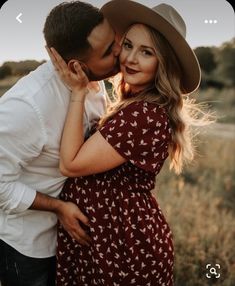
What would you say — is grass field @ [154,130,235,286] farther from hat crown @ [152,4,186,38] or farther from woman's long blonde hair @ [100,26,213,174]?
hat crown @ [152,4,186,38]

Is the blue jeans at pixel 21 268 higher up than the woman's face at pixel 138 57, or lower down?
lower down

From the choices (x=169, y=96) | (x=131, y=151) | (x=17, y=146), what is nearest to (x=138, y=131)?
(x=131, y=151)

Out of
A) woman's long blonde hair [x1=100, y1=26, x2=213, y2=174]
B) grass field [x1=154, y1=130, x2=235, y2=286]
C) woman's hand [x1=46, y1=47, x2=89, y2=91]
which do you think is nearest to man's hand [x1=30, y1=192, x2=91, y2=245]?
woman's long blonde hair [x1=100, y1=26, x2=213, y2=174]

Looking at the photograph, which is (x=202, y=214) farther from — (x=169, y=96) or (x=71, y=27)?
(x=71, y=27)

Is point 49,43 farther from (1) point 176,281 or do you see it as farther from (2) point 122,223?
(1) point 176,281

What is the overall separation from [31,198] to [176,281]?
5.65 ft

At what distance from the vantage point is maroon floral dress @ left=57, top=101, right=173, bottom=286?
2359 mm

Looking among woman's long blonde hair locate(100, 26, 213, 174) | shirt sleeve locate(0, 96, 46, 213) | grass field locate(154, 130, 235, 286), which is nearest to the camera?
shirt sleeve locate(0, 96, 46, 213)

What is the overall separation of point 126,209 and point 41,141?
0.46m

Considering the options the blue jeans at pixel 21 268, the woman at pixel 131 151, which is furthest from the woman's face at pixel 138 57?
the blue jeans at pixel 21 268

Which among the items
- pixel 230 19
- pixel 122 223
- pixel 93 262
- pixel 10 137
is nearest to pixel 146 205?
pixel 122 223

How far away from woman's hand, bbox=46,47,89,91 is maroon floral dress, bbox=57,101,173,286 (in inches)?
7.8

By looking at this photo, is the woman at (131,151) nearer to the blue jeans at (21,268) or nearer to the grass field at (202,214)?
the blue jeans at (21,268)

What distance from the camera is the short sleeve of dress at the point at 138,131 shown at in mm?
2346
